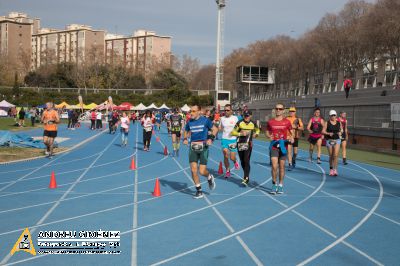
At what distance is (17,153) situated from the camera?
17.7 metres

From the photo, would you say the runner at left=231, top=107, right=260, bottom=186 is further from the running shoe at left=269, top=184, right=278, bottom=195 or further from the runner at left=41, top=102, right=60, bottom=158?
the runner at left=41, top=102, right=60, bottom=158

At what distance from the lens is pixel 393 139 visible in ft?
73.9

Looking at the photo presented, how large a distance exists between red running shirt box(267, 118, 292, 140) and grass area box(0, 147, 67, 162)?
959cm

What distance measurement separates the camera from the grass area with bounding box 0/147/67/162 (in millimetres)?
16419

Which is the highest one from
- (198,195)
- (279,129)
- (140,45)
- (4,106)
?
(140,45)

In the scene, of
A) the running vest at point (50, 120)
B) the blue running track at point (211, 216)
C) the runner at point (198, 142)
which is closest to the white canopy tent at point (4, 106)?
the running vest at point (50, 120)

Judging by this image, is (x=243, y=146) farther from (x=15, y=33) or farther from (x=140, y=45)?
(x=15, y=33)

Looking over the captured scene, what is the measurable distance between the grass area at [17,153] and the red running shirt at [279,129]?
31.5 feet

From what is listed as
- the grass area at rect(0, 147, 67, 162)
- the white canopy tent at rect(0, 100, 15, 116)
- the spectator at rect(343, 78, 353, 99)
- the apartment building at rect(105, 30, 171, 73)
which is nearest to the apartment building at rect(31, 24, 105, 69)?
the apartment building at rect(105, 30, 171, 73)

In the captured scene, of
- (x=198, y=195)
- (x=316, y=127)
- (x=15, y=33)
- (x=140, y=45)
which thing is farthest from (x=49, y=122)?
(x=15, y=33)

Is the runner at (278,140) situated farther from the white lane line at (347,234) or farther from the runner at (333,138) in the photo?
the runner at (333,138)

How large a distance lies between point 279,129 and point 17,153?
11202 mm

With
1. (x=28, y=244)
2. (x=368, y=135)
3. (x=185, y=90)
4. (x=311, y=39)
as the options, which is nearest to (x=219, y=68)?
(x=185, y=90)

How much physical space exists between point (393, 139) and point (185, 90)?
6748 cm
